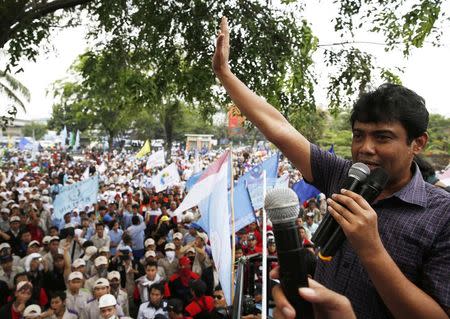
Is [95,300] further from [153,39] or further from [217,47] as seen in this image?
[217,47]

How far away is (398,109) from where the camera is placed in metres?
1.36

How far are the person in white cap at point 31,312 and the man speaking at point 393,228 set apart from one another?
14.9ft

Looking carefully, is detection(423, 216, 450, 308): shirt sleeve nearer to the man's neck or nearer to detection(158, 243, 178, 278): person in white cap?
the man's neck

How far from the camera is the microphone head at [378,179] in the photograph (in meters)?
1.15

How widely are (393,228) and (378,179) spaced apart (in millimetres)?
237

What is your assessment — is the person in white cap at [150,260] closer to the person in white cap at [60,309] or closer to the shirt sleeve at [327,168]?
the person in white cap at [60,309]

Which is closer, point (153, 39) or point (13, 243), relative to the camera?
point (153, 39)

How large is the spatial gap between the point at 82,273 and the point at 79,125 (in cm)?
4355

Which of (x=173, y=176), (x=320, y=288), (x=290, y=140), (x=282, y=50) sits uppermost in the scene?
(x=282, y=50)

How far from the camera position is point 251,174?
7.90 m

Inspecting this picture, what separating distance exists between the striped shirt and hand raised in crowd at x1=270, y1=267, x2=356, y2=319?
34 centimetres

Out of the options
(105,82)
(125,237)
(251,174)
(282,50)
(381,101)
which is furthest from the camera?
(125,237)

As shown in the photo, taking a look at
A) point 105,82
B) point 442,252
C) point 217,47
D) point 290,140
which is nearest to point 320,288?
point 442,252

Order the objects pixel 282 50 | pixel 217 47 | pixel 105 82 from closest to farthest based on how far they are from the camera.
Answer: pixel 217 47 < pixel 282 50 < pixel 105 82
